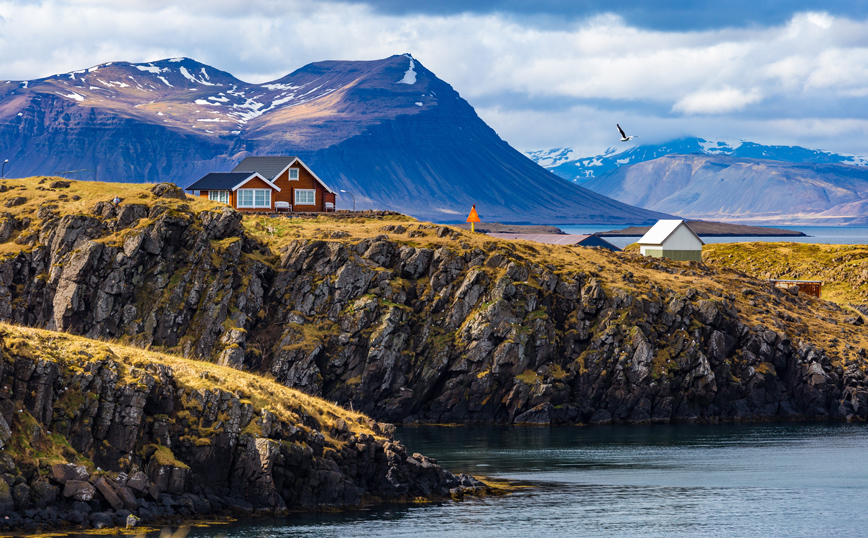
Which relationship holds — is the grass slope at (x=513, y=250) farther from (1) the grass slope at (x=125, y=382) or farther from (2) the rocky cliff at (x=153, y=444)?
(2) the rocky cliff at (x=153, y=444)

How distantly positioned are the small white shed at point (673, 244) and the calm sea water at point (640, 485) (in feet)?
216

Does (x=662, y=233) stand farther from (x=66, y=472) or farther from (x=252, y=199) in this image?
(x=66, y=472)

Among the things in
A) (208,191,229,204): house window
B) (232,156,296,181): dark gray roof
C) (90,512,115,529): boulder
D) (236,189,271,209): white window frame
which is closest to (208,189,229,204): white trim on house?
(208,191,229,204): house window

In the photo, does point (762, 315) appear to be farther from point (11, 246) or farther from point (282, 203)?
point (11, 246)

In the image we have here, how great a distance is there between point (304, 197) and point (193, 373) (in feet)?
361

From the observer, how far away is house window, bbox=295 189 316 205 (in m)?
181

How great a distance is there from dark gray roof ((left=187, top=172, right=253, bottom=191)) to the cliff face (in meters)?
34.4

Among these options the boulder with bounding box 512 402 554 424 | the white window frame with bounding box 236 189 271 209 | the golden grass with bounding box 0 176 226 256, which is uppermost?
the white window frame with bounding box 236 189 271 209

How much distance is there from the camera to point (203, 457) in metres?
68.4

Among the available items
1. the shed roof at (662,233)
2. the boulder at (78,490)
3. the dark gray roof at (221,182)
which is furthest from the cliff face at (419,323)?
the boulder at (78,490)

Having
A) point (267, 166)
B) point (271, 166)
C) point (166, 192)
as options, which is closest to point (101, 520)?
point (166, 192)

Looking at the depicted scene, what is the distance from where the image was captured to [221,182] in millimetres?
180375

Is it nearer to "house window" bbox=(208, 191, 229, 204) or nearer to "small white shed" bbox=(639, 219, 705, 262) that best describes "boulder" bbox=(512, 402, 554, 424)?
"small white shed" bbox=(639, 219, 705, 262)

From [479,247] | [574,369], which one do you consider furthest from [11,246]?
[574,369]
